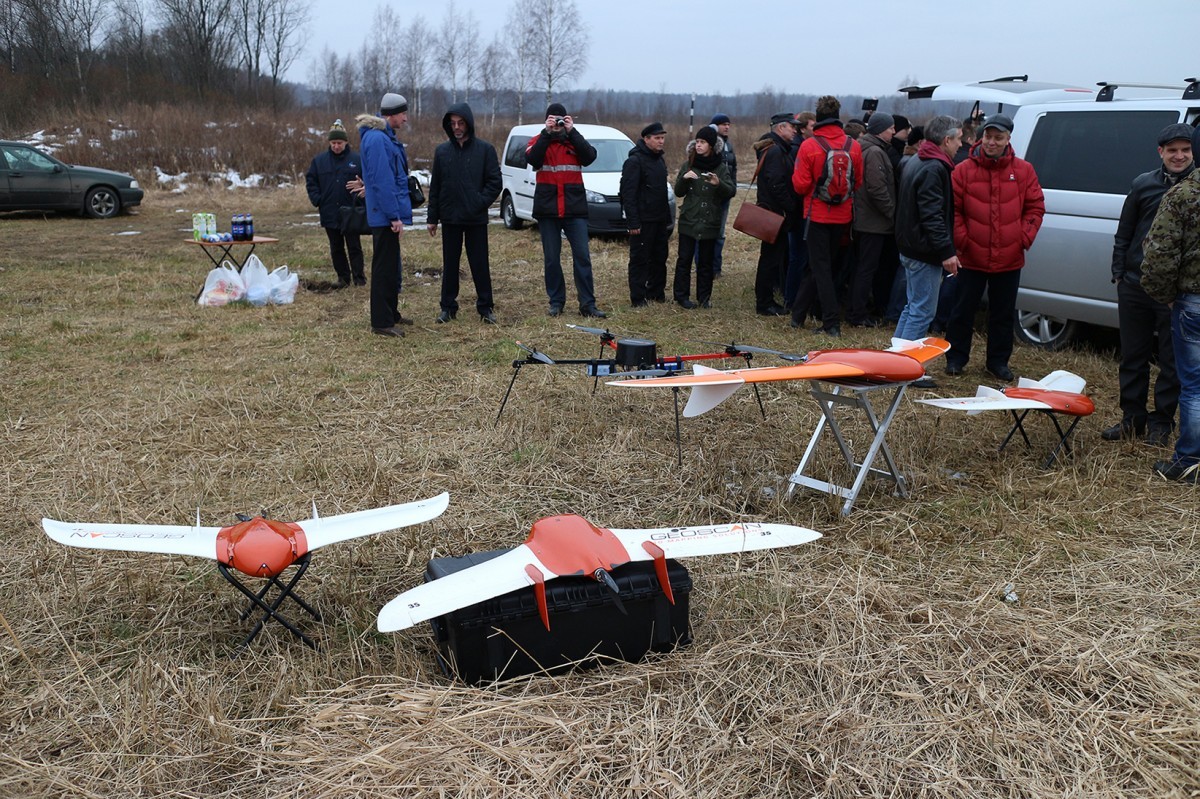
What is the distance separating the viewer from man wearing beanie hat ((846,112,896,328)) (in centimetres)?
712

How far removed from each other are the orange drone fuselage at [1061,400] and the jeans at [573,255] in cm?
426

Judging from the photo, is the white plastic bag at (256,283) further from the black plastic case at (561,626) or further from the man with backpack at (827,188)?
the black plastic case at (561,626)

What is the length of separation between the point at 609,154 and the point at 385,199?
6932 mm

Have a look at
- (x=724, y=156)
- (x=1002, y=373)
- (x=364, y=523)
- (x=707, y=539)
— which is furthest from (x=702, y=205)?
(x=364, y=523)

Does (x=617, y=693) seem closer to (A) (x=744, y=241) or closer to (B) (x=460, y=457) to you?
(B) (x=460, y=457)

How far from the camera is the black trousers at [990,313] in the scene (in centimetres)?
611

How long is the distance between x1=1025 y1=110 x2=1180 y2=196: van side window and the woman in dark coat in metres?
2.75

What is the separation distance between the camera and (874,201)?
716 centimetres

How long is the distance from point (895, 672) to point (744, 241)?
11.3 metres

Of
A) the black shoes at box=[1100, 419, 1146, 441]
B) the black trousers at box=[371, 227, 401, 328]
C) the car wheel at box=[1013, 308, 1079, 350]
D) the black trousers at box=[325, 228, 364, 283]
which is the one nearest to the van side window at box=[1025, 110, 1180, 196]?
the car wheel at box=[1013, 308, 1079, 350]

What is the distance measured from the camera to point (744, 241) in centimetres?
1356

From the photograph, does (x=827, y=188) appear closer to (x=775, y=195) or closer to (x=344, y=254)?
(x=775, y=195)

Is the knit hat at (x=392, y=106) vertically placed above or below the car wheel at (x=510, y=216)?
above

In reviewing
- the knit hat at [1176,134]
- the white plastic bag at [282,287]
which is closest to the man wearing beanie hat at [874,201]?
the knit hat at [1176,134]
